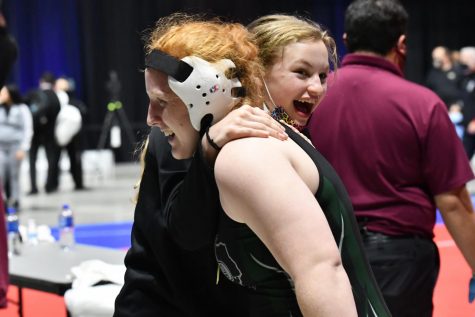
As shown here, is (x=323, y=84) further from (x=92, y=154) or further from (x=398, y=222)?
(x=92, y=154)

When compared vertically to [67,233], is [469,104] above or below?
below

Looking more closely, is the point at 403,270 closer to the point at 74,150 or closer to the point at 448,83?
the point at 74,150

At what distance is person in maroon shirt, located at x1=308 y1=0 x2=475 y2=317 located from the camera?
10.8 ft

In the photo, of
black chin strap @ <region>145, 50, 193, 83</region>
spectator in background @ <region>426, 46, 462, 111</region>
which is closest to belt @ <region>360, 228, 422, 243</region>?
black chin strap @ <region>145, 50, 193, 83</region>

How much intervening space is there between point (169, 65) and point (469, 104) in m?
11.5

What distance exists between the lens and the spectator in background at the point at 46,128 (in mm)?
13577

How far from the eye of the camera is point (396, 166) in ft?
11.0

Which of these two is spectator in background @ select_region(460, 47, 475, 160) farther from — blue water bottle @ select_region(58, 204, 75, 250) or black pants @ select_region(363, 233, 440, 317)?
black pants @ select_region(363, 233, 440, 317)

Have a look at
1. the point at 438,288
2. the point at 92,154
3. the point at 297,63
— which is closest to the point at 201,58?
the point at 297,63

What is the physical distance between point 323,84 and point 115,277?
1296 millimetres

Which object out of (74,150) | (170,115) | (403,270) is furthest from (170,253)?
(74,150)

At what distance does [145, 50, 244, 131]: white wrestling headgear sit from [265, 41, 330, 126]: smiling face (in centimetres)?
54

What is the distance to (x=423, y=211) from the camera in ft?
11.0

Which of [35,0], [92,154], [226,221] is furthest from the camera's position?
[35,0]
